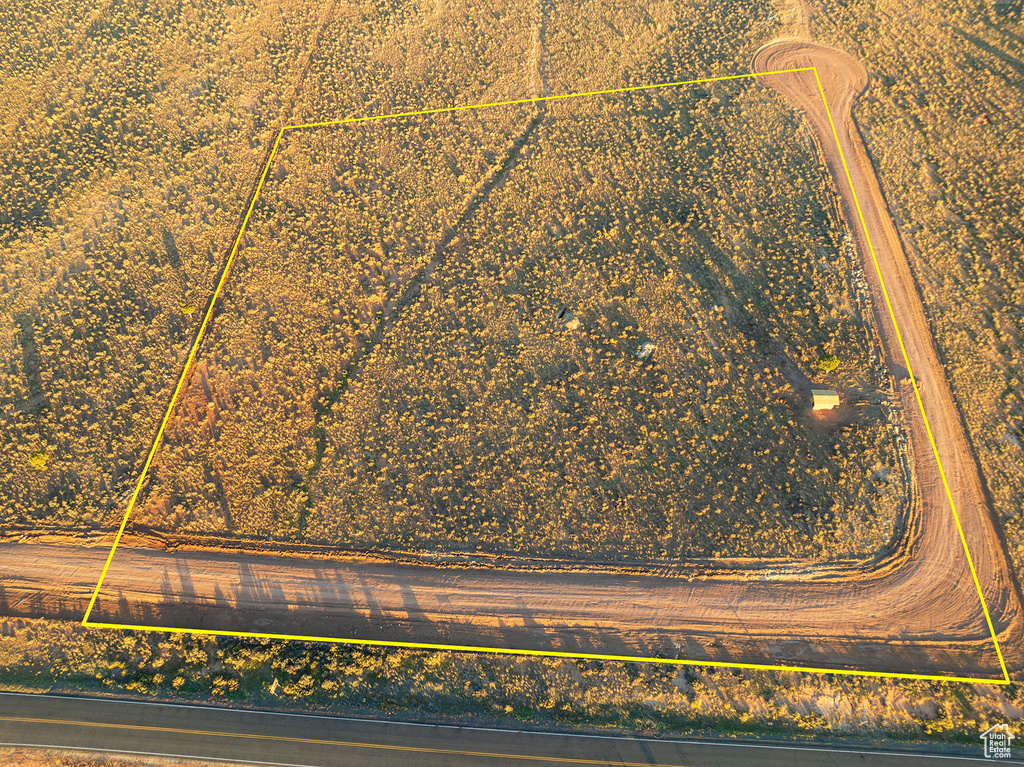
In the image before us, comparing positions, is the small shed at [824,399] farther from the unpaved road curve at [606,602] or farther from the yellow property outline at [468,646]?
the unpaved road curve at [606,602]

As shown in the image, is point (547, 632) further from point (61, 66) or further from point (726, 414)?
point (61, 66)

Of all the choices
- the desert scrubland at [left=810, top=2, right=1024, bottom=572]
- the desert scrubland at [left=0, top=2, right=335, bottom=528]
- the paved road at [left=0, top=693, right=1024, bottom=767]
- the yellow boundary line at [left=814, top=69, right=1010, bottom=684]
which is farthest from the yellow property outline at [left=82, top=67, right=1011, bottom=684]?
the paved road at [left=0, top=693, right=1024, bottom=767]

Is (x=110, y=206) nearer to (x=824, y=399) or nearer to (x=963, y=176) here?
(x=824, y=399)

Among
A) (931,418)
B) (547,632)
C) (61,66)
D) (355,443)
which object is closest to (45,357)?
(355,443)

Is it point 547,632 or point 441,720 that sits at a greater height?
point 547,632

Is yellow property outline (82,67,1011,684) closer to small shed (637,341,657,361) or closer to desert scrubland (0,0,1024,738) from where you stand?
desert scrubland (0,0,1024,738)

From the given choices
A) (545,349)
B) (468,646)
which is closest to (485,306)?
(545,349)

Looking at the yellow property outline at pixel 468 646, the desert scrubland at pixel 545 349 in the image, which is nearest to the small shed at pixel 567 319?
the desert scrubland at pixel 545 349

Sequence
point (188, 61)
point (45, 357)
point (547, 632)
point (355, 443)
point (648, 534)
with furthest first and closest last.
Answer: point (188, 61), point (45, 357), point (355, 443), point (648, 534), point (547, 632)
